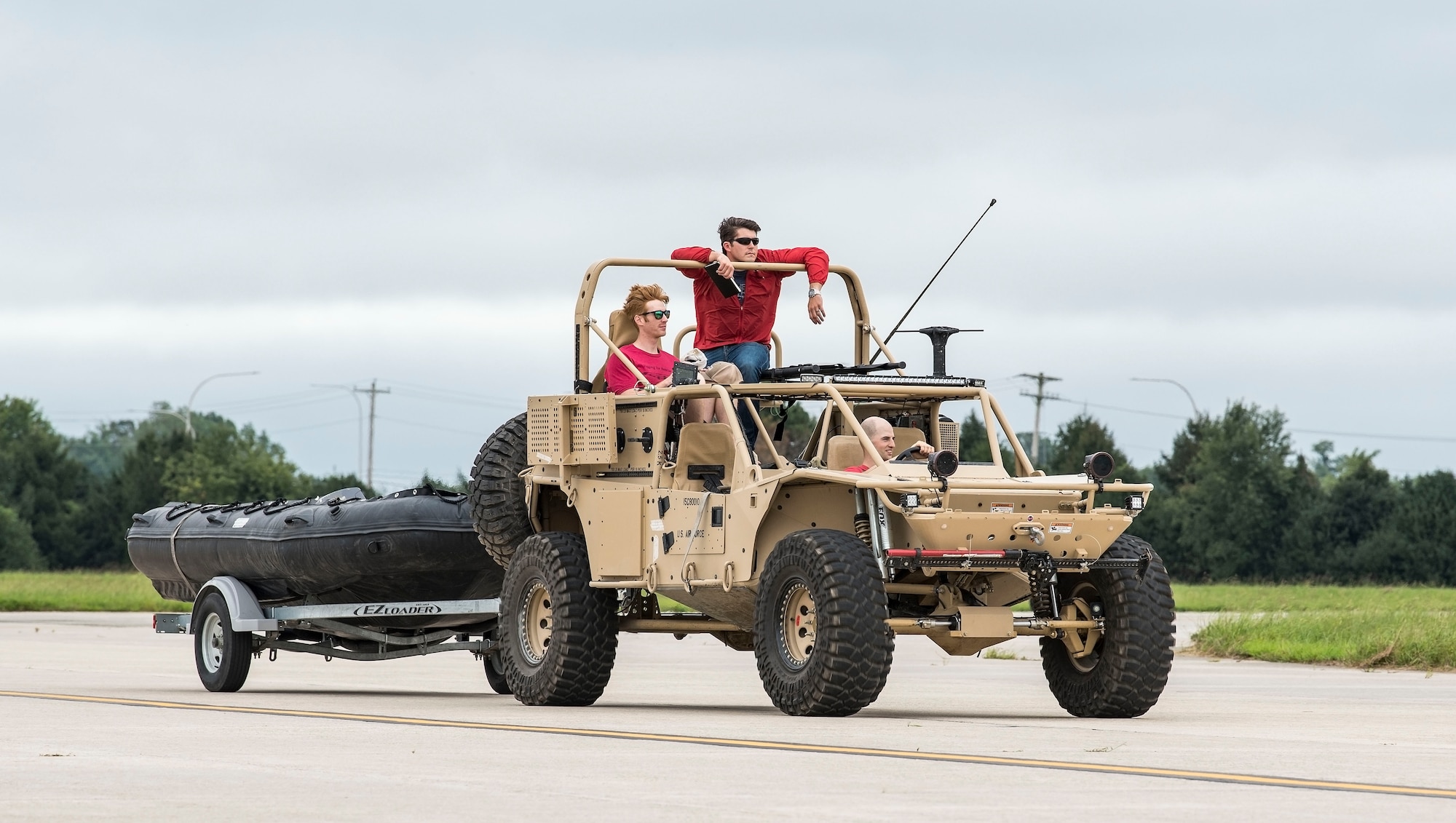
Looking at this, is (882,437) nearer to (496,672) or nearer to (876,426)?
(876,426)

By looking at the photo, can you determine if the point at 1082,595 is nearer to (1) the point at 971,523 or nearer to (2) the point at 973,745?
(1) the point at 971,523

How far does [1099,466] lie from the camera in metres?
14.7

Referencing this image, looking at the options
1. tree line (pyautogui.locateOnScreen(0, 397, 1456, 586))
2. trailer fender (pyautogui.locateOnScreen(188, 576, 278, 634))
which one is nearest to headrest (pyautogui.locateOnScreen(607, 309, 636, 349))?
trailer fender (pyautogui.locateOnScreen(188, 576, 278, 634))

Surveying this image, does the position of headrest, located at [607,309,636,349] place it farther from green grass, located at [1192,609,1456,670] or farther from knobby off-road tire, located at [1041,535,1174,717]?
green grass, located at [1192,609,1456,670]

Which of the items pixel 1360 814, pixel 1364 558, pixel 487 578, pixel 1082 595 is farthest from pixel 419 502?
pixel 1364 558

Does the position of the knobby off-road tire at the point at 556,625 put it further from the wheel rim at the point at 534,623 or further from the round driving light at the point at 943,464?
the round driving light at the point at 943,464

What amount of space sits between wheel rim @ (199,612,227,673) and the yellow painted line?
337cm

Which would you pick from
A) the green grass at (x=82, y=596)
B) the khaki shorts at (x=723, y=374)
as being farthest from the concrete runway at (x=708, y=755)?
the green grass at (x=82, y=596)

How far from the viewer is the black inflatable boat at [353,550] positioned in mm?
18812

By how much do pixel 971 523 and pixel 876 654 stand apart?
99 cm

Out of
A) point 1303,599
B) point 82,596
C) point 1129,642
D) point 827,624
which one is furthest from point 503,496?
point 82,596

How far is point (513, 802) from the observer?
8.84m

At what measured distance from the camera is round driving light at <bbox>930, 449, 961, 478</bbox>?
551 inches

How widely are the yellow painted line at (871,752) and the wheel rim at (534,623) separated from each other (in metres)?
1.94
